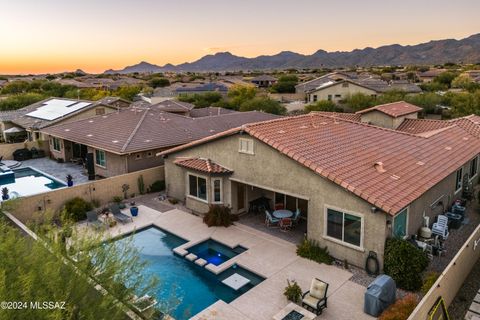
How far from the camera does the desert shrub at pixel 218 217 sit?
66.7 feet

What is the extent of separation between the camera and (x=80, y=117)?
1604 inches

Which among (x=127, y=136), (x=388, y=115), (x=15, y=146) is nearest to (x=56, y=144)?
(x=15, y=146)

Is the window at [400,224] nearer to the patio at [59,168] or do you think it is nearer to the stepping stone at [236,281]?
the stepping stone at [236,281]

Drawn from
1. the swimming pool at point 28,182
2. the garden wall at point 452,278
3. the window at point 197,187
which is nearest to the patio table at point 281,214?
the window at point 197,187

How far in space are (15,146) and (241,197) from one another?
93.8 ft

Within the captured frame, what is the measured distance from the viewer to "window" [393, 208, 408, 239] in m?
15.8

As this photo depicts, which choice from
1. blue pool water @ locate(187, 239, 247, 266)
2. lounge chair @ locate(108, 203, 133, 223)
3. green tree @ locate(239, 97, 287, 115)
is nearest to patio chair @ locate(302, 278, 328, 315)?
blue pool water @ locate(187, 239, 247, 266)

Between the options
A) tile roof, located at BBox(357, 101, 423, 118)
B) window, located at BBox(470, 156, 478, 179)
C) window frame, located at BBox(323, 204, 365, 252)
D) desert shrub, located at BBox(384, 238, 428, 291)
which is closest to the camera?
desert shrub, located at BBox(384, 238, 428, 291)

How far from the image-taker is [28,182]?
30422 millimetres

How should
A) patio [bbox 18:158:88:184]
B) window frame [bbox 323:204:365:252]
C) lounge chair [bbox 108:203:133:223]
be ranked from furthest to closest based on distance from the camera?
patio [bbox 18:158:88:184] < lounge chair [bbox 108:203:133:223] < window frame [bbox 323:204:365:252]

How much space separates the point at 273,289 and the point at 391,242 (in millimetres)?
5105

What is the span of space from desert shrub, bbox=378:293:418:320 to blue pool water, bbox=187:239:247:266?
7420mm

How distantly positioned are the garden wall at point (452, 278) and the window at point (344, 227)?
140 inches

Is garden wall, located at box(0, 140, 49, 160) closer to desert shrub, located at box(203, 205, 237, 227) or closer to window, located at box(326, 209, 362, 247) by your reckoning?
desert shrub, located at box(203, 205, 237, 227)
